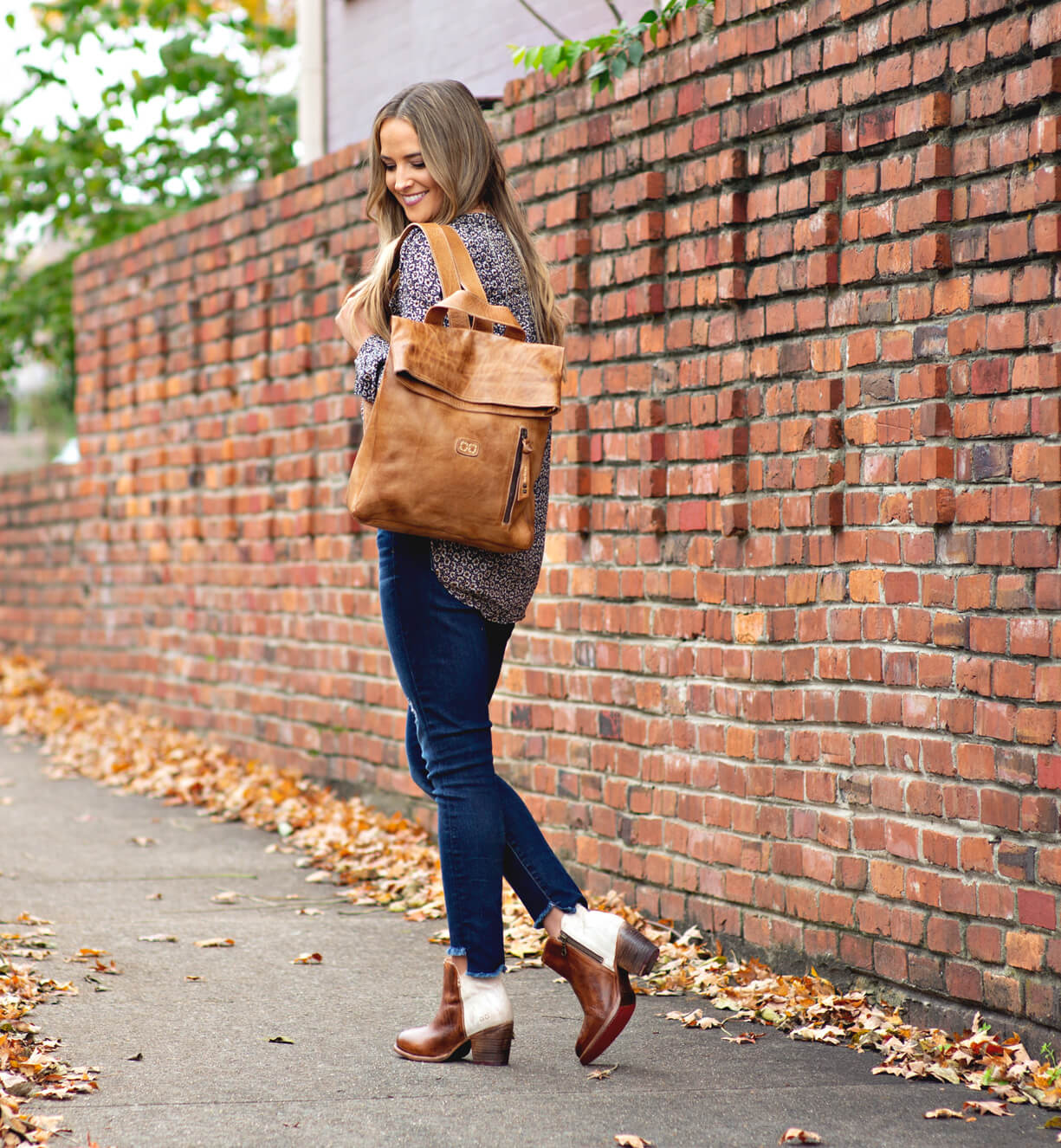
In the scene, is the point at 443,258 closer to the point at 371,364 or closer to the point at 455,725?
the point at 371,364

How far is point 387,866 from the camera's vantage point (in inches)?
212

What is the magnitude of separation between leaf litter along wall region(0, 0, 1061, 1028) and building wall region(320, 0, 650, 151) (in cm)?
239

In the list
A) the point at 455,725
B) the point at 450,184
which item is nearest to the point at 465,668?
the point at 455,725

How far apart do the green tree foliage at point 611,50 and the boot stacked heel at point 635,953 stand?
253 cm

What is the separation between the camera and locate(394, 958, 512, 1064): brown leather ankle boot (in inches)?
129

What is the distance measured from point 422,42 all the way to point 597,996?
6.58 meters

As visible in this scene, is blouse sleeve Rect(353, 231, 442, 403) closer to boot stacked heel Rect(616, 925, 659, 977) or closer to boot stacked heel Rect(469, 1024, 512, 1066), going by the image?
boot stacked heel Rect(616, 925, 659, 977)

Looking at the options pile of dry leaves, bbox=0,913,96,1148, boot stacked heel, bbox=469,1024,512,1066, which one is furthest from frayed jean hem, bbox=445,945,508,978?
pile of dry leaves, bbox=0,913,96,1148

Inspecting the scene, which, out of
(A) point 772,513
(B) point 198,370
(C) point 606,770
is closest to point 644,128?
(A) point 772,513

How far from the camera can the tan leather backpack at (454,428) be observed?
306 cm

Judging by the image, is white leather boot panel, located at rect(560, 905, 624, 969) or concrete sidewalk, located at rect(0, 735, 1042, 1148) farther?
white leather boot panel, located at rect(560, 905, 624, 969)

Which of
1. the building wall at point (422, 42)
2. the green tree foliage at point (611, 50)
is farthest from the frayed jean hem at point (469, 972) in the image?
the building wall at point (422, 42)

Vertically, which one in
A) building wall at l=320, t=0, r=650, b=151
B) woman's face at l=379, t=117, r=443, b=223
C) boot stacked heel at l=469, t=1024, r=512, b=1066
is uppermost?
building wall at l=320, t=0, r=650, b=151

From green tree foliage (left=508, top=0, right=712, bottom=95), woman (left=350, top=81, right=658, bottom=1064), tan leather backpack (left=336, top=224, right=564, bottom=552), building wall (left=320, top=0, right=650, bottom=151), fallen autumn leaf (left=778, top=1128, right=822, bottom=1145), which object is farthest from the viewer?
building wall (left=320, top=0, right=650, bottom=151)
